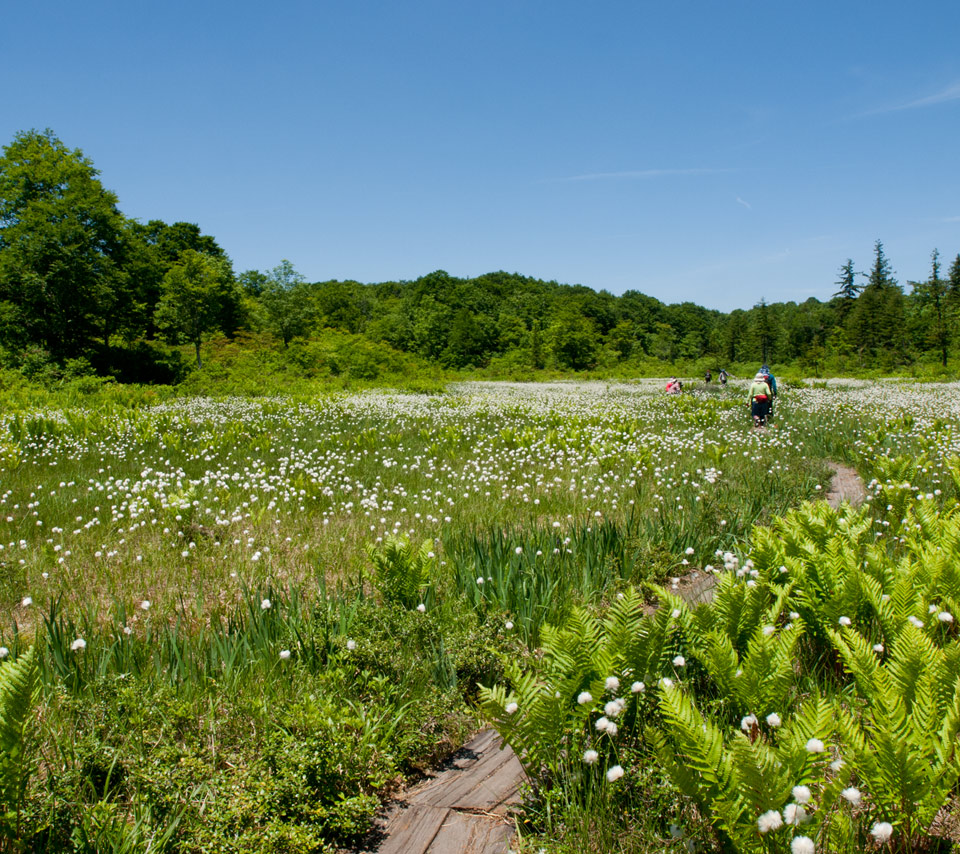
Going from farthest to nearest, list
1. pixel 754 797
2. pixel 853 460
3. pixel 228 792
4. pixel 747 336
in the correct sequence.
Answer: pixel 747 336 < pixel 853 460 < pixel 228 792 < pixel 754 797

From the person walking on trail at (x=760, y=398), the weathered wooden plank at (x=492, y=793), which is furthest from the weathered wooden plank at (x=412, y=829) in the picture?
the person walking on trail at (x=760, y=398)

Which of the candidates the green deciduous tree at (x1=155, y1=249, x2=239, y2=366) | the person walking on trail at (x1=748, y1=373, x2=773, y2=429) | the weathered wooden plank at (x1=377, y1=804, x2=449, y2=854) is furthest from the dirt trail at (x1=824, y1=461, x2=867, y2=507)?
the green deciduous tree at (x1=155, y1=249, x2=239, y2=366)

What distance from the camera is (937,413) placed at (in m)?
15.8

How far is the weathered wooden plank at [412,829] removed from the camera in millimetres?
2465

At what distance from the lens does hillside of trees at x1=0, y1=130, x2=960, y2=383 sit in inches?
1196

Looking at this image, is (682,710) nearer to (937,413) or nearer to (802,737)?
(802,737)

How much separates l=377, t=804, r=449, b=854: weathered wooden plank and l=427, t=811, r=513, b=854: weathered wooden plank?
3 cm

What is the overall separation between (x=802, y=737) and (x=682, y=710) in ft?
1.45

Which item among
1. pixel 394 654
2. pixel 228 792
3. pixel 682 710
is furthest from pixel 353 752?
pixel 682 710

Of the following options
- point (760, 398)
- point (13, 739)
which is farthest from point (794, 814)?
point (760, 398)

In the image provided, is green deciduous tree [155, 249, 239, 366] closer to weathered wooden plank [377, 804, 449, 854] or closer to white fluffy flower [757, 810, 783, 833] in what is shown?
weathered wooden plank [377, 804, 449, 854]

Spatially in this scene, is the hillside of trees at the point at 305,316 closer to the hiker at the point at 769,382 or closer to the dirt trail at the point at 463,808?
the hiker at the point at 769,382

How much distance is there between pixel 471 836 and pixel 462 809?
19 cm

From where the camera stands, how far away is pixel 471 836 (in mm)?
2502
